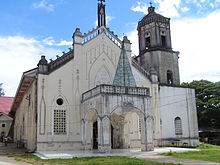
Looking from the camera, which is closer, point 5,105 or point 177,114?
point 177,114

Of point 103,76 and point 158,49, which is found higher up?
point 158,49

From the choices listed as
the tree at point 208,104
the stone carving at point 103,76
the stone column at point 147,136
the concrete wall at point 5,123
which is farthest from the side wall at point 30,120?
the tree at point 208,104

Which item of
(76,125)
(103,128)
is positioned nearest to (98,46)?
(76,125)

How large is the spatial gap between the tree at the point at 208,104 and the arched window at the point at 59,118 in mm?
27875

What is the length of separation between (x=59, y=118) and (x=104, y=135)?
20.2ft

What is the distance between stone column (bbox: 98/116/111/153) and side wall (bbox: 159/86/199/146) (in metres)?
10.2

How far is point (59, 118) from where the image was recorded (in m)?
25.2

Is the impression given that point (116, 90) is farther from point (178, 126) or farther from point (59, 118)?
point (178, 126)

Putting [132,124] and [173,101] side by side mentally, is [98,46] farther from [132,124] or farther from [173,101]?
[173,101]

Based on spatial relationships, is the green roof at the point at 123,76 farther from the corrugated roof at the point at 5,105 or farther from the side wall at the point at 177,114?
the corrugated roof at the point at 5,105

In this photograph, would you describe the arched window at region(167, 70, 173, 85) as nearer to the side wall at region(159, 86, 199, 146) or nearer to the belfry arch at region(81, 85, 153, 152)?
the side wall at region(159, 86, 199, 146)

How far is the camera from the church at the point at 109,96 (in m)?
22.9

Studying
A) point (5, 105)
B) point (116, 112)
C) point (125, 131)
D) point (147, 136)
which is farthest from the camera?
point (5, 105)

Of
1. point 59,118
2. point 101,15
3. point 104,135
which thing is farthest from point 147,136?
point 101,15
